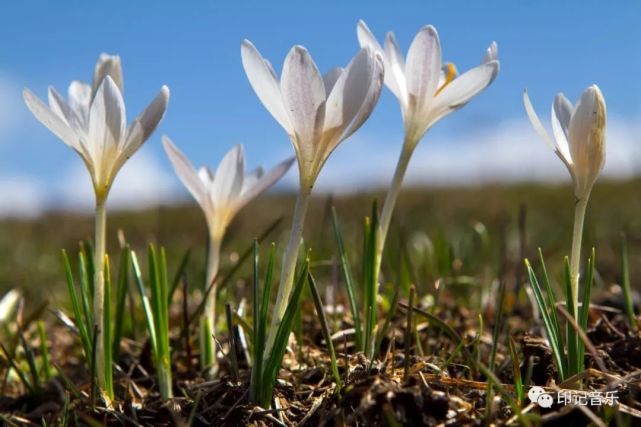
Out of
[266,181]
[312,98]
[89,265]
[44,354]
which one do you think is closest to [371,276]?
[266,181]

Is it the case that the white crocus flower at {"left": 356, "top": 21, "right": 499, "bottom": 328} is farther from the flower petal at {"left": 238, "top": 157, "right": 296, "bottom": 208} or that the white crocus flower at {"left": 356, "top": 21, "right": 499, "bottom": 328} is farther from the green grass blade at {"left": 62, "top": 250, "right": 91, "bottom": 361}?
the green grass blade at {"left": 62, "top": 250, "right": 91, "bottom": 361}

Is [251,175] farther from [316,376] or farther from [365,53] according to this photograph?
[365,53]

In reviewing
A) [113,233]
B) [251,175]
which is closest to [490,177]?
[113,233]

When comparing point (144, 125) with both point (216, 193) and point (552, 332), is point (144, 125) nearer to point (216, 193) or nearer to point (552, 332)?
point (216, 193)

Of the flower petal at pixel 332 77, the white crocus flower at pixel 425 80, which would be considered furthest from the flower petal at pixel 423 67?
the flower petal at pixel 332 77

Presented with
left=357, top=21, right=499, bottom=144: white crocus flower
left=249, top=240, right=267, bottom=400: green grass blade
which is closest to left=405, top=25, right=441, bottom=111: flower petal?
left=357, top=21, right=499, bottom=144: white crocus flower
